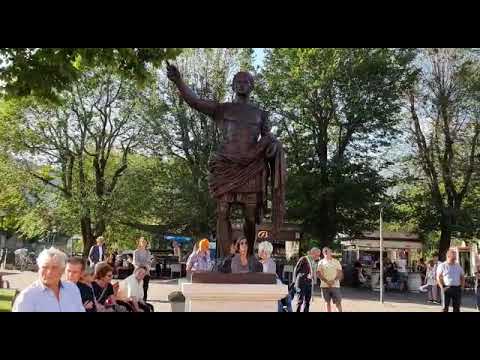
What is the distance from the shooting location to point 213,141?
100 ft

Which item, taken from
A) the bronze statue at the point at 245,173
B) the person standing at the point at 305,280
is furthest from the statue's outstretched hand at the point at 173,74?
the person standing at the point at 305,280

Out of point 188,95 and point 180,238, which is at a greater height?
point 188,95

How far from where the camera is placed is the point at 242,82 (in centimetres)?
666

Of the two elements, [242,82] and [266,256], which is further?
[266,256]

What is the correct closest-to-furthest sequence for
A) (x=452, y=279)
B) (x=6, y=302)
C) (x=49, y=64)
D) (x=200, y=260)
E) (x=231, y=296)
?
(x=231, y=296)
(x=49, y=64)
(x=200, y=260)
(x=6, y=302)
(x=452, y=279)

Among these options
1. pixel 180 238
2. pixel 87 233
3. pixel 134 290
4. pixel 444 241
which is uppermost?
pixel 444 241

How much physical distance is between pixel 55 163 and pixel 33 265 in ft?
19.6

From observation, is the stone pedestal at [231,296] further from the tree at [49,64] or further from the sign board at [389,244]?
the sign board at [389,244]

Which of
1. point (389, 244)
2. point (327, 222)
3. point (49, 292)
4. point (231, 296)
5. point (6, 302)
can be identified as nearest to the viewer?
point (49, 292)

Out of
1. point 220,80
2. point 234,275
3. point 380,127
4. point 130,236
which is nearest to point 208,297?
point 234,275

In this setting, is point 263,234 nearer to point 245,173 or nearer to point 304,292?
point 304,292

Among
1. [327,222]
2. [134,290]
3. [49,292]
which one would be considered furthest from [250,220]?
[327,222]

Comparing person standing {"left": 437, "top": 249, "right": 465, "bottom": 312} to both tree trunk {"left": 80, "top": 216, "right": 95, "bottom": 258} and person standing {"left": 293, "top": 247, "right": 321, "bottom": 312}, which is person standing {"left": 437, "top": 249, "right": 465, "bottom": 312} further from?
tree trunk {"left": 80, "top": 216, "right": 95, "bottom": 258}

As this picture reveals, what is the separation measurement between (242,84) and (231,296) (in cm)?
248
